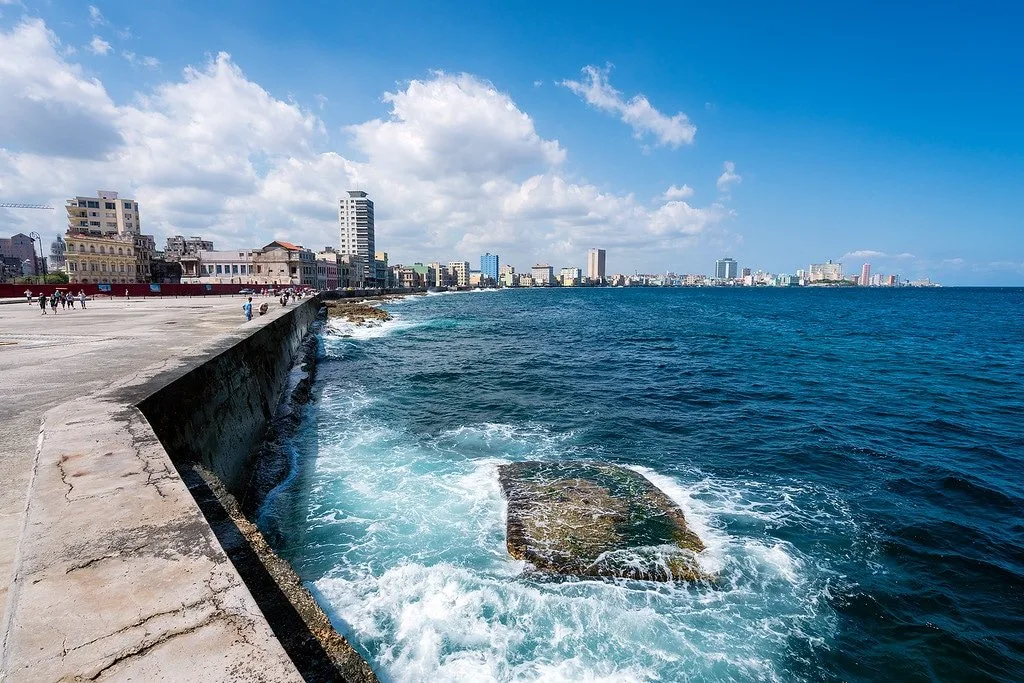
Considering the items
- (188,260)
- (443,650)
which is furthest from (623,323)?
(188,260)

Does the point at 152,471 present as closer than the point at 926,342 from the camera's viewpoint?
Yes

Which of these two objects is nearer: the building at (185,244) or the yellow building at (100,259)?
the yellow building at (100,259)

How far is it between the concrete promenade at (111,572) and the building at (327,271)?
367ft

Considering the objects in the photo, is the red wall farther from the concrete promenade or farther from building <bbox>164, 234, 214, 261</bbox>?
building <bbox>164, 234, 214, 261</bbox>

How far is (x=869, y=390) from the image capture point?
66.5 ft

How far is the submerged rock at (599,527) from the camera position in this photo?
7.64 m

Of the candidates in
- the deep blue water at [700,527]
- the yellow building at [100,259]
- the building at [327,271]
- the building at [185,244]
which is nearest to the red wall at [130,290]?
the yellow building at [100,259]

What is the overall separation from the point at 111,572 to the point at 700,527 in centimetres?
897

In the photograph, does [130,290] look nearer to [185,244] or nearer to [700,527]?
[700,527]

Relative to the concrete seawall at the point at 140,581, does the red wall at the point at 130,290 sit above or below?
above

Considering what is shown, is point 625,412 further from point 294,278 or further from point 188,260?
point 188,260

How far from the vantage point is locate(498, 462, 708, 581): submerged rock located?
25.1ft

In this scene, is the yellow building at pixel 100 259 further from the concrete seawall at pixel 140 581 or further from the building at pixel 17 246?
the building at pixel 17 246

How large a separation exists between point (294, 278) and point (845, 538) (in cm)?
10366
